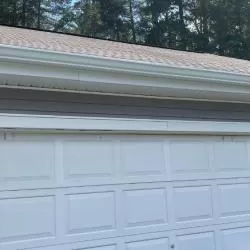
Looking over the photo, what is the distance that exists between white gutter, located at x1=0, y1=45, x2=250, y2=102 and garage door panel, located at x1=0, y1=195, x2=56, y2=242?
44.7 inches

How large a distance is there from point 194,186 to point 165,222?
61 centimetres

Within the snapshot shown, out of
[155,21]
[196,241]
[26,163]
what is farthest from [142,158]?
[155,21]

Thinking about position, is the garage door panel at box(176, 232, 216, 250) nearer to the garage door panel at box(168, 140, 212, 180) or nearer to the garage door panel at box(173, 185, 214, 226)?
the garage door panel at box(173, 185, 214, 226)

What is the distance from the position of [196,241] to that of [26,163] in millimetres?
2343

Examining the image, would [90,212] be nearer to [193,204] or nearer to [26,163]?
[26,163]

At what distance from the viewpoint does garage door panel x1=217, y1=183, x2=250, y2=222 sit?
5.80 m

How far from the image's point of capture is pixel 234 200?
5.92 meters

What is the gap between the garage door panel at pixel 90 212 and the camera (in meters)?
4.65

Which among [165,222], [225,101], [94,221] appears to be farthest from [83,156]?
[225,101]

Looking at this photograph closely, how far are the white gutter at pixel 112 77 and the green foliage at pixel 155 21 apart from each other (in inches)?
687

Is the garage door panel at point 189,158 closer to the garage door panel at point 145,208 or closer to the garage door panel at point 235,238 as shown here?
the garage door panel at point 145,208

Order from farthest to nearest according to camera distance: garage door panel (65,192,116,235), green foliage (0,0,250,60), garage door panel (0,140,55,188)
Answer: green foliage (0,0,250,60) < garage door panel (65,192,116,235) < garage door panel (0,140,55,188)

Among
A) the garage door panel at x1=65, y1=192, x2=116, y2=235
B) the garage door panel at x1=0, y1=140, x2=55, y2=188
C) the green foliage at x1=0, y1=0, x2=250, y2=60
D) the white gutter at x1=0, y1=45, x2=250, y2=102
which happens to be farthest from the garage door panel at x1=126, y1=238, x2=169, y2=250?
the green foliage at x1=0, y1=0, x2=250, y2=60

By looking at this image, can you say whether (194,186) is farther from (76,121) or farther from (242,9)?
(242,9)
